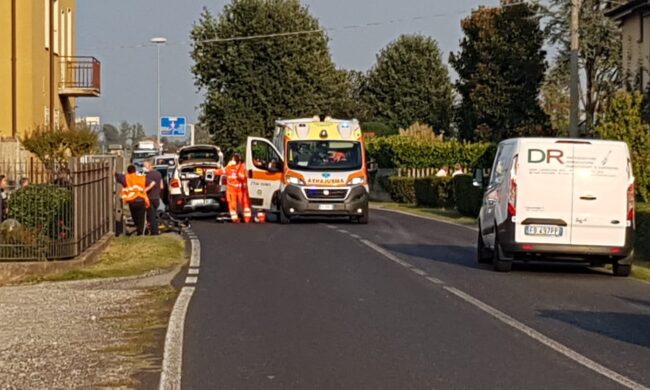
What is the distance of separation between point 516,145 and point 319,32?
165 ft

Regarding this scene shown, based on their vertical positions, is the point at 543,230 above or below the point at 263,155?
below

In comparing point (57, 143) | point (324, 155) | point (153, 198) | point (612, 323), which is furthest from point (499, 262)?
point (57, 143)

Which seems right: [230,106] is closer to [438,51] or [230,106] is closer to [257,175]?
[438,51]

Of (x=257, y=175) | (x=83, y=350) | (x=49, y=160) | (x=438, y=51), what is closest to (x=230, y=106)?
(x=438, y=51)

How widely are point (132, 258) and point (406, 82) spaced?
67.4m

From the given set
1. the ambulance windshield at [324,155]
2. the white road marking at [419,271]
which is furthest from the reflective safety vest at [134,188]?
the white road marking at [419,271]

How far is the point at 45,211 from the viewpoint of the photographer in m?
20.4

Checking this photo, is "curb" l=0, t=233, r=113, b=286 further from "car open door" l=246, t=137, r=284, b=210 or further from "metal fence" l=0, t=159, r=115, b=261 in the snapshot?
"car open door" l=246, t=137, r=284, b=210

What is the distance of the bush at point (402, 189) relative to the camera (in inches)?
1960

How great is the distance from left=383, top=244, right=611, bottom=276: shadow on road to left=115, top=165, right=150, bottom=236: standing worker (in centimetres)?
596

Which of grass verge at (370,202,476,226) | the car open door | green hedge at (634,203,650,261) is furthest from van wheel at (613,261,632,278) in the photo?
the car open door

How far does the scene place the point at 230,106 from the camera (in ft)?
218

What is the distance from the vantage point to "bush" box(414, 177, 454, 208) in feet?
142

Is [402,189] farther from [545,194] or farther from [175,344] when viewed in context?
[175,344]
